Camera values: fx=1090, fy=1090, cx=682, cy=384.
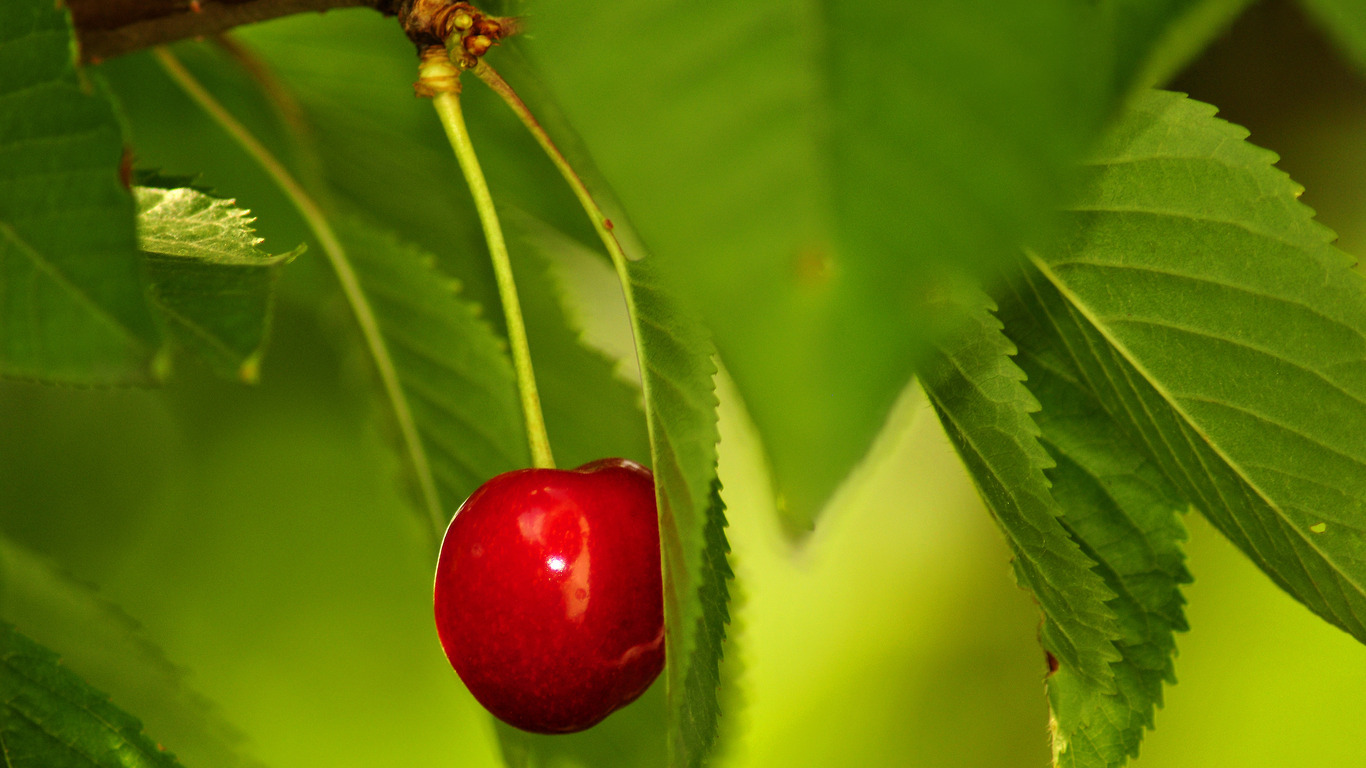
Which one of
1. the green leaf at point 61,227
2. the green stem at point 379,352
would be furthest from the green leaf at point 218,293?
the green stem at point 379,352

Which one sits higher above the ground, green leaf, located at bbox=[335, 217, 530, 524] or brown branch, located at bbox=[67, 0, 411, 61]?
brown branch, located at bbox=[67, 0, 411, 61]

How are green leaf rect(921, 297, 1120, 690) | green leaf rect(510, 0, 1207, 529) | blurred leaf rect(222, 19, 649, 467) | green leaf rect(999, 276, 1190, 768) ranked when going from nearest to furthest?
1. green leaf rect(510, 0, 1207, 529)
2. green leaf rect(921, 297, 1120, 690)
3. green leaf rect(999, 276, 1190, 768)
4. blurred leaf rect(222, 19, 649, 467)

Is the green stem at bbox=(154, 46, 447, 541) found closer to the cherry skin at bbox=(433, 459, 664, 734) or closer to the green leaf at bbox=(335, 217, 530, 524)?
the green leaf at bbox=(335, 217, 530, 524)

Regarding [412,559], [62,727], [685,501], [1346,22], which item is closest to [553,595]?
[685,501]

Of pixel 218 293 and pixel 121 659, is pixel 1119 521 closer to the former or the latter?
pixel 218 293

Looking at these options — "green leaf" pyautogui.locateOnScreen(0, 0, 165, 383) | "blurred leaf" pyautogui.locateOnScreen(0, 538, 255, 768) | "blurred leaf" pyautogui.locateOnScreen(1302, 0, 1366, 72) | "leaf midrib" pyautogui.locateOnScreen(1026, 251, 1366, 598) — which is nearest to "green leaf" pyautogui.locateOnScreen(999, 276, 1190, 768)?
"leaf midrib" pyautogui.locateOnScreen(1026, 251, 1366, 598)

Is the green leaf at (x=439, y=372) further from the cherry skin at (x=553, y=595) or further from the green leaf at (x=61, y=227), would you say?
the green leaf at (x=61, y=227)
